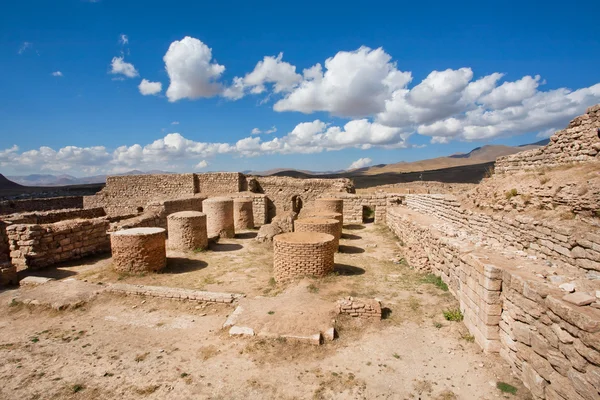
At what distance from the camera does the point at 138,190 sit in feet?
72.5

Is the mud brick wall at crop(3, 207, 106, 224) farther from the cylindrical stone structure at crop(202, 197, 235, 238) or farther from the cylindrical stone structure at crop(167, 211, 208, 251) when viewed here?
the cylindrical stone structure at crop(202, 197, 235, 238)

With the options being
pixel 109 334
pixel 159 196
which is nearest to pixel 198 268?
pixel 109 334

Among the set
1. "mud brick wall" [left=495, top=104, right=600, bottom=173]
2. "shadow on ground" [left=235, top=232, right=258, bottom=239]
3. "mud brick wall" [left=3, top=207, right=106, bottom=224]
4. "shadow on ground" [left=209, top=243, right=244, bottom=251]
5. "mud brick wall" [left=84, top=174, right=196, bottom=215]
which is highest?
"mud brick wall" [left=495, top=104, right=600, bottom=173]

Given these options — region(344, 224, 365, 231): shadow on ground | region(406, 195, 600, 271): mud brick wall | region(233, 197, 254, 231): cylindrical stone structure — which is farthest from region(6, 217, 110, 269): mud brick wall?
region(406, 195, 600, 271): mud brick wall

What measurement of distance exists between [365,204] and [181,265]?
33.7 ft

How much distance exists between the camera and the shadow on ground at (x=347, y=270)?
8.34 metres

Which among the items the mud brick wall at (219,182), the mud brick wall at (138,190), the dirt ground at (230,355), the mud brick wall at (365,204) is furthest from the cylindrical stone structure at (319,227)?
the mud brick wall at (138,190)

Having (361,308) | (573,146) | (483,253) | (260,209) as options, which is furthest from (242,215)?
(573,146)

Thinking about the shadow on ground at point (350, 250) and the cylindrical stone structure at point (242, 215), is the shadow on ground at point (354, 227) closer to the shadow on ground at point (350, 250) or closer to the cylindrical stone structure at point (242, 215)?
the shadow on ground at point (350, 250)

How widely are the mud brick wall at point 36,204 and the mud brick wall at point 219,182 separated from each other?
46.5 ft

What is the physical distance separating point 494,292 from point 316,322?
8.92ft

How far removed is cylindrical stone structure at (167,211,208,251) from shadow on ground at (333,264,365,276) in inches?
201

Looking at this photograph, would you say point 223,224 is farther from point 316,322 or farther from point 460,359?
point 460,359

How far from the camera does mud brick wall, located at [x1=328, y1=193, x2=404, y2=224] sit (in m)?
16.7
